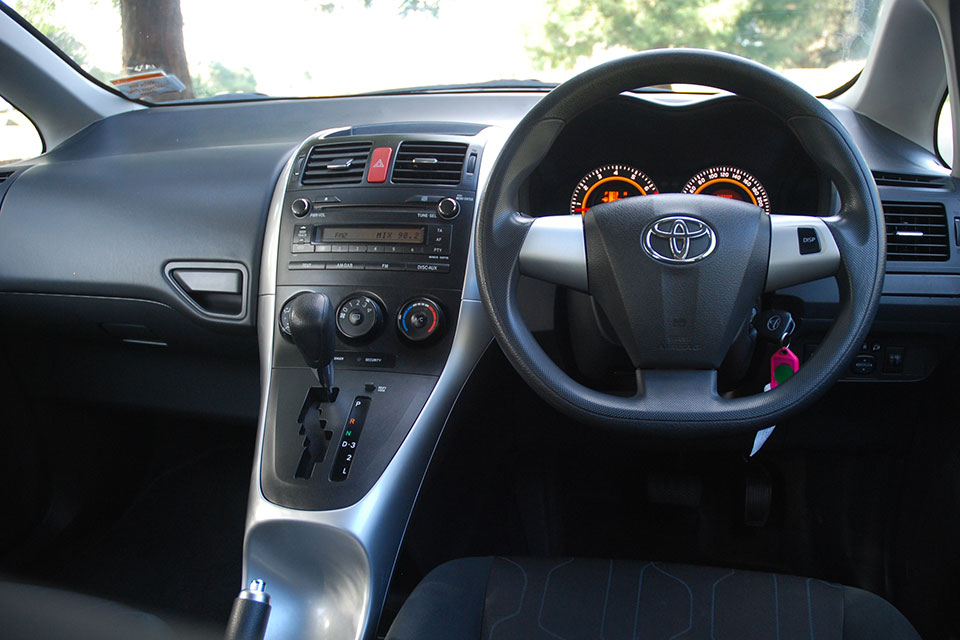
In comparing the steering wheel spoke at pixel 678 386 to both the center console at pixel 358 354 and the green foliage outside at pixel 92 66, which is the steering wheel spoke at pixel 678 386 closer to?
the center console at pixel 358 354

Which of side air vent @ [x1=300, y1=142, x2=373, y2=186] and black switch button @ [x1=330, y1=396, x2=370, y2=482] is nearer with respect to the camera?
black switch button @ [x1=330, y1=396, x2=370, y2=482]

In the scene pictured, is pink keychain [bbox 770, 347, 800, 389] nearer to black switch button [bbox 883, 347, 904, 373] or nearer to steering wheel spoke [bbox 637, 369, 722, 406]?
steering wheel spoke [bbox 637, 369, 722, 406]

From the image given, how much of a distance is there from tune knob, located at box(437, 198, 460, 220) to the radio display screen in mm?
47

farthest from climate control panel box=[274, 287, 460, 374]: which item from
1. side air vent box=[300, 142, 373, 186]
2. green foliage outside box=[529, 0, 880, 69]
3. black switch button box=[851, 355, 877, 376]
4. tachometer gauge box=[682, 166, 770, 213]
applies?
black switch button box=[851, 355, 877, 376]

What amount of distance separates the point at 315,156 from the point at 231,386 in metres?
0.64

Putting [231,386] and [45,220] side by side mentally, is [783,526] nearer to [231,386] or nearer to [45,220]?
[231,386]

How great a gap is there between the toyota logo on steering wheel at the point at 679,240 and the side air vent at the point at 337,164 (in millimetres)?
611

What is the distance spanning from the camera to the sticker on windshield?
81.1 inches

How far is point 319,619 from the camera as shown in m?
1.20

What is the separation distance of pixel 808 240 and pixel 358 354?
0.76 m

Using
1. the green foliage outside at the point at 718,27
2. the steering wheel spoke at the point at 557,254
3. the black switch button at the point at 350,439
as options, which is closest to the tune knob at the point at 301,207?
the black switch button at the point at 350,439

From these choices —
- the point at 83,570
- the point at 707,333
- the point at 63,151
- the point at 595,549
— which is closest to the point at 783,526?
the point at 595,549

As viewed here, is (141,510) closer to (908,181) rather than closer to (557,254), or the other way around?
(557,254)

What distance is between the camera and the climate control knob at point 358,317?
4.42 ft
